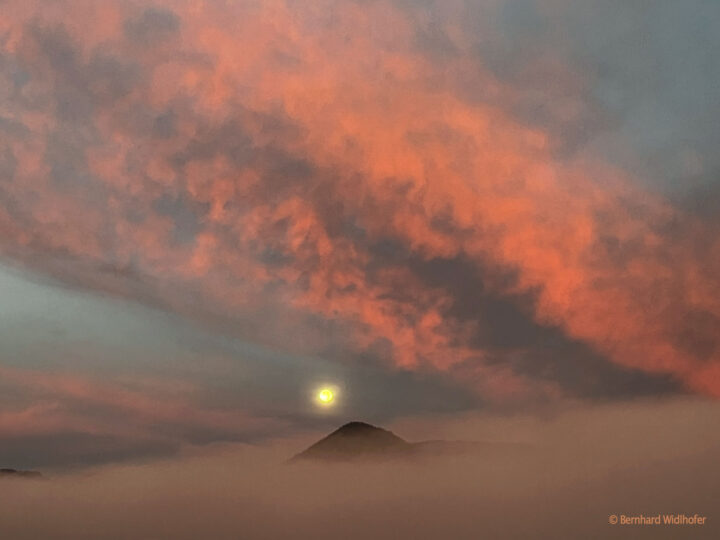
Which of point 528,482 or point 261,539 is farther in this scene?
point 261,539

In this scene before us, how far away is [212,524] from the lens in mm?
158500

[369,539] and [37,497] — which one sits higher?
[37,497]

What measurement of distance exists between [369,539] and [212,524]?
165ft

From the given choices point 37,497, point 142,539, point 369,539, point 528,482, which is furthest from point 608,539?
point 37,497

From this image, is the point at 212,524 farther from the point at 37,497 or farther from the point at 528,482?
the point at 528,482

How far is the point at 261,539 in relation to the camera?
Result: 132 metres

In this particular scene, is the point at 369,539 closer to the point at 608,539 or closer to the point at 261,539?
the point at 261,539

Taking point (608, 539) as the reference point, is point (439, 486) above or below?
above

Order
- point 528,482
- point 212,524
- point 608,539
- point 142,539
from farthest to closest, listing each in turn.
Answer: point 212,524
point 142,539
point 528,482
point 608,539

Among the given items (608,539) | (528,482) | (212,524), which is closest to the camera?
(608,539)

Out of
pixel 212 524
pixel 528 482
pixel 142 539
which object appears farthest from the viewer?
pixel 212 524

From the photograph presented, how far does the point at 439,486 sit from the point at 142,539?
7300 cm

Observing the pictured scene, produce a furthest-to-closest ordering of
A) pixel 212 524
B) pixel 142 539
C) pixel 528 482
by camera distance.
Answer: pixel 212 524, pixel 142 539, pixel 528 482

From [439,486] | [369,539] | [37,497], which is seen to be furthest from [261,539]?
[37,497]
